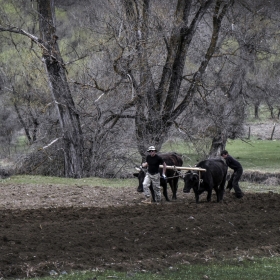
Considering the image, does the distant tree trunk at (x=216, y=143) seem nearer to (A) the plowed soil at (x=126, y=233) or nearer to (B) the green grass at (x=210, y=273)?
(A) the plowed soil at (x=126, y=233)

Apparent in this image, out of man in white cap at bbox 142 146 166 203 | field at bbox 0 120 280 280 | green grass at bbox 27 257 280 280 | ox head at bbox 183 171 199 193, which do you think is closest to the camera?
green grass at bbox 27 257 280 280

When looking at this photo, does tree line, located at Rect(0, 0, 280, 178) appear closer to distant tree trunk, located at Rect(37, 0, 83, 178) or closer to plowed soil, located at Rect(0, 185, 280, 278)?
distant tree trunk, located at Rect(37, 0, 83, 178)

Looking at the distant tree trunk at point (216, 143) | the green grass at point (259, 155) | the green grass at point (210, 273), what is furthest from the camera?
the green grass at point (259, 155)

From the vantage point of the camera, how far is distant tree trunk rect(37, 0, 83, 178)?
29.8m

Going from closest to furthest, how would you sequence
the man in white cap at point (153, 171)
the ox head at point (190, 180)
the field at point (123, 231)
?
the field at point (123, 231), the man in white cap at point (153, 171), the ox head at point (190, 180)

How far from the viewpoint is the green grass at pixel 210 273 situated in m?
11.6

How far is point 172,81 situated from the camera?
31734 millimetres

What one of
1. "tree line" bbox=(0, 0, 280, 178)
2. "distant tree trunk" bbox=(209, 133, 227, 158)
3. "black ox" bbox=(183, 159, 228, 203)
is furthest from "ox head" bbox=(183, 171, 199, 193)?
"distant tree trunk" bbox=(209, 133, 227, 158)

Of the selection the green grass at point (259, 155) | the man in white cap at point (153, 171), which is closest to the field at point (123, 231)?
the man in white cap at point (153, 171)

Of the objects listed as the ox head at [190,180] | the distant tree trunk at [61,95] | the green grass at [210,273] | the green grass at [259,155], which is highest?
the distant tree trunk at [61,95]

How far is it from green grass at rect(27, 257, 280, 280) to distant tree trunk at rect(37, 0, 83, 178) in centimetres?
1830

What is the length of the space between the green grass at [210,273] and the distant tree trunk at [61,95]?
18.3 meters

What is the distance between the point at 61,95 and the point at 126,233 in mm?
16812

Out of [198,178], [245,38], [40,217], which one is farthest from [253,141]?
[40,217]
